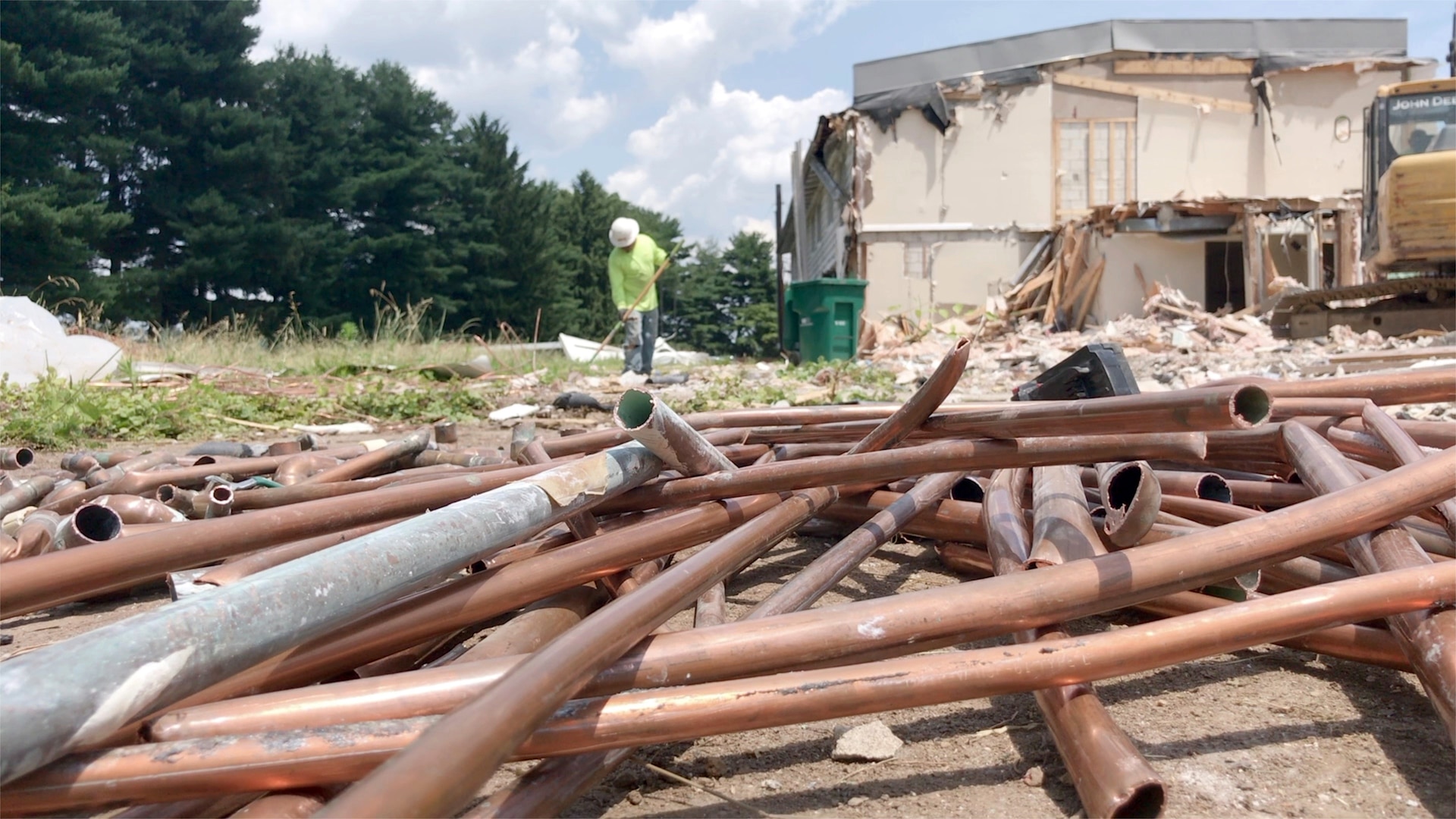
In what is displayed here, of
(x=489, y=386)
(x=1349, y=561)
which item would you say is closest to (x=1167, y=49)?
(x=489, y=386)

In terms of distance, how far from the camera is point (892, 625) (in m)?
1.44

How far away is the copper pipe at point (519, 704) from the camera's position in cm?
93

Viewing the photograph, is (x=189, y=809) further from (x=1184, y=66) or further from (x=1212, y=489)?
(x=1184, y=66)

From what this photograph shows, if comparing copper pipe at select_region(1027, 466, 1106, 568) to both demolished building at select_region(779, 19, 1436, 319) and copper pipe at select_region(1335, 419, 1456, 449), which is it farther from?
demolished building at select_region(779, 19, 1436, 319)

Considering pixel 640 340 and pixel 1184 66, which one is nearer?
pixel 640 340

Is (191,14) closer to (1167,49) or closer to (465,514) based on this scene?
(1167,49)

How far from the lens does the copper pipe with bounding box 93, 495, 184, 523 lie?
271 cm

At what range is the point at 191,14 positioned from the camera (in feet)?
83.3

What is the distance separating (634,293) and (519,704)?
10393mm

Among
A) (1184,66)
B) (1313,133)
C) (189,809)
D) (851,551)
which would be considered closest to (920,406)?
(851,551)

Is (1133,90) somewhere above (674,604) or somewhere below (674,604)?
above

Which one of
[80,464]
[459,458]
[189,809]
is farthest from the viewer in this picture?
[80,464]

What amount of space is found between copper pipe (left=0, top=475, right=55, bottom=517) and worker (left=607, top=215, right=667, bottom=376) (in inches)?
306

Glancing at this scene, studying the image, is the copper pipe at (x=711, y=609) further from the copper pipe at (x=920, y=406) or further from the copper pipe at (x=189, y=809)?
the copper pipe at (x=189, y=809)
